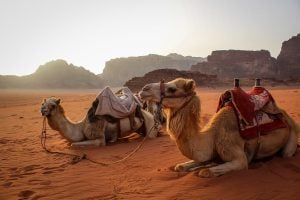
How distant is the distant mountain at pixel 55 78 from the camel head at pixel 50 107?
11952 cm

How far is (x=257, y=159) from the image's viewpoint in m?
4.97

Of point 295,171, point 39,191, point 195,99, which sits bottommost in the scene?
point 39,191

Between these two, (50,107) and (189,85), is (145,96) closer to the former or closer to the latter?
(189,85)

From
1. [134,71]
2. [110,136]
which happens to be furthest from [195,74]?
[134,71]

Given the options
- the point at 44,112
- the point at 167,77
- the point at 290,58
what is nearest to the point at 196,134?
the point at 44,112

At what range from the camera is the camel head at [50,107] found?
811cm

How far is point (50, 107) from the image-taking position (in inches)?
325

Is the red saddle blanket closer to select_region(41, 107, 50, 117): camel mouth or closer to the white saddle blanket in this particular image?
the white saddle blanket

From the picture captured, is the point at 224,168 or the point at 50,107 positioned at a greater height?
the point at 50,107

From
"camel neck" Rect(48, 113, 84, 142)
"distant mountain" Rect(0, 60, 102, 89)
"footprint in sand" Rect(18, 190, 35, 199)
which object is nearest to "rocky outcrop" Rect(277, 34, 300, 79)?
"distant mountain" Rect(0, 60, 102, 89)

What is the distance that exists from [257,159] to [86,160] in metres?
3.21

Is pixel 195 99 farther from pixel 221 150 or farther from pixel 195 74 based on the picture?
pixel 195 74

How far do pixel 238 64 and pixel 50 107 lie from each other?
124 meters

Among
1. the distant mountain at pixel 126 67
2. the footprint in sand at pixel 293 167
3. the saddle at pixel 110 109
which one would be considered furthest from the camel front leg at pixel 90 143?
the distant mountain at pixel 126 67
